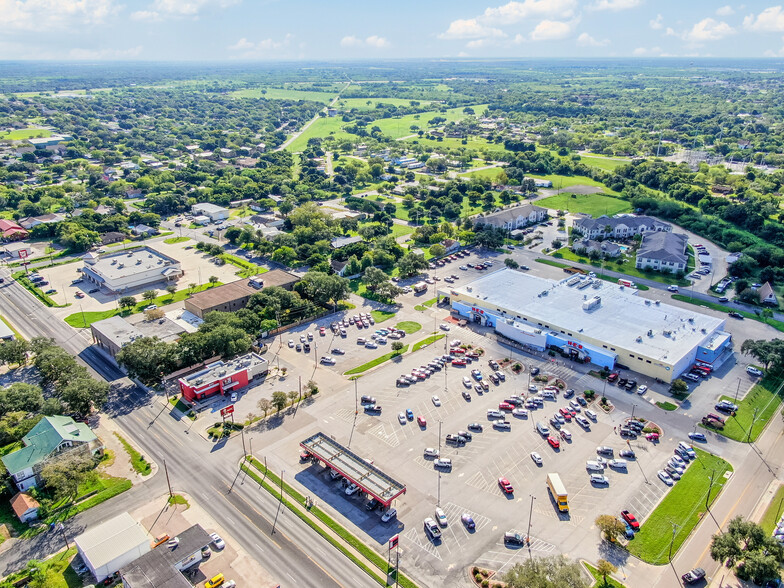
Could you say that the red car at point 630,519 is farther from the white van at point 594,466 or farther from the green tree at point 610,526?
the white van at point 594,466

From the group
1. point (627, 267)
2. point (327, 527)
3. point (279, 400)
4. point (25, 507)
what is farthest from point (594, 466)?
point (627, 267)

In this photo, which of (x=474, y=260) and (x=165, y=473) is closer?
(x=165, y=473)

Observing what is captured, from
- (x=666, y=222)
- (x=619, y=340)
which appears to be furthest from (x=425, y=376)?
(x=666, y=222)

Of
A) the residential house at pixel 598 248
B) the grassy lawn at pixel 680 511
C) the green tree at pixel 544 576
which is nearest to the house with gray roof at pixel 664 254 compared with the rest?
the residential house at pixel 598 248

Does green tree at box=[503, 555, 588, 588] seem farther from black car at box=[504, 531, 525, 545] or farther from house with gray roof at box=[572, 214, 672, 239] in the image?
house with gray roof at box=[572, 214, 672, 239]

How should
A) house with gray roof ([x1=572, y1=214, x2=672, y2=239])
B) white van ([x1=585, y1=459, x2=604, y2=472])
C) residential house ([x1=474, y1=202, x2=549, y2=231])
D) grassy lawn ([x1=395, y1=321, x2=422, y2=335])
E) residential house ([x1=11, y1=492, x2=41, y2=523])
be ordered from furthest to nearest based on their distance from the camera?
1. residential house ([x1=474, y1=202, x2=549, y2=231])
2. house with gray roof ([x1=572, y1=214, x2=672, y2=239])
3. grassy lawn ([x1=395, y1=321, x2=422, y2=335])
4. white van ([x1=585, y1=459, x2=604, y2=472])
5. residential house ([x1=11, y1=492, x2=41, y2=523])

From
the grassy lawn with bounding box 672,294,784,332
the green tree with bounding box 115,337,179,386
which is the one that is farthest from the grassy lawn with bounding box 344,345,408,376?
the grassy lawn with bounding box 672,294,784,332

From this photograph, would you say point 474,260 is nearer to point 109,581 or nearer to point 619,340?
point 619,340
